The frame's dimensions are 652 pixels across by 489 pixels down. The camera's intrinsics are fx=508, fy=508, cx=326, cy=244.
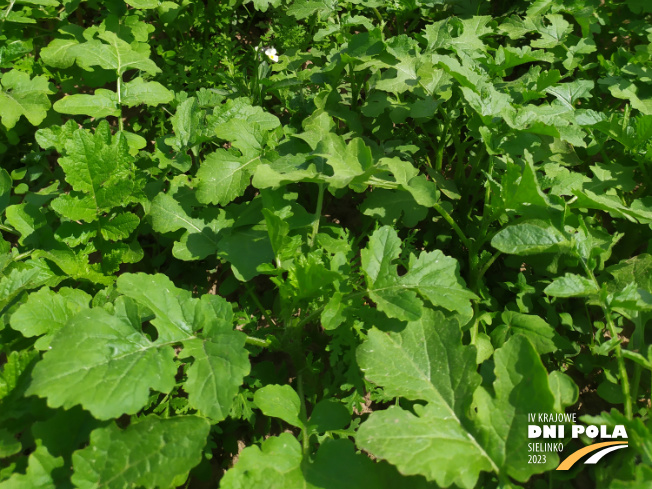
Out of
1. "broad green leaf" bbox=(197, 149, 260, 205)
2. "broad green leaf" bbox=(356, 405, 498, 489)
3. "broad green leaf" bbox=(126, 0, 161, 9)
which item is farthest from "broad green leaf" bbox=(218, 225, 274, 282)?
"broad green leaf" bbox=(126, 0, 161, 9)

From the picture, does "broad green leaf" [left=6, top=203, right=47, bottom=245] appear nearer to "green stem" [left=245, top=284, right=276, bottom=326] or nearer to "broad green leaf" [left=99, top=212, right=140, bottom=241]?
"broad green leaf" [left=99, top=212, right=140, bottom=241]

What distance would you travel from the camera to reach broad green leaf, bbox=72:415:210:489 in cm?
157

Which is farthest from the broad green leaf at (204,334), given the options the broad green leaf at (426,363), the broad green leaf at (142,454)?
the broad green leaf at (426,363)

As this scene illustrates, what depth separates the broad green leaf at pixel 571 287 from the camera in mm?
1922

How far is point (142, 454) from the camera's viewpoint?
5.35ft

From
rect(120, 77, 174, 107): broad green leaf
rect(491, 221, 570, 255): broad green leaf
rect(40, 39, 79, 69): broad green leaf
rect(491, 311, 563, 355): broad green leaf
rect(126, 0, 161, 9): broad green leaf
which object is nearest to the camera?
rect(491, 221, 570, 255): broad green leaf

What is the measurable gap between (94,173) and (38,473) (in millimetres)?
1311

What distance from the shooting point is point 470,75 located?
2.53 m

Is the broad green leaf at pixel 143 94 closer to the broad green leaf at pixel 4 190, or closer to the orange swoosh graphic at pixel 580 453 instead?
the broad green leaf at pixel 4 190

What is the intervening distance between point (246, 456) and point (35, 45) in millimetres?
3260

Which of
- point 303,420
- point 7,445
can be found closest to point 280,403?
point 303,420

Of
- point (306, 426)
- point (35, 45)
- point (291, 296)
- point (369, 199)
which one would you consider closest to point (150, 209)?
point (291, 296)

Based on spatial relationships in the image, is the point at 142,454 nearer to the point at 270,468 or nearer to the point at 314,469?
the point at 270,468

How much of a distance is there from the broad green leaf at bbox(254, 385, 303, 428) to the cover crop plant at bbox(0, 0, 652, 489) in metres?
0.01
